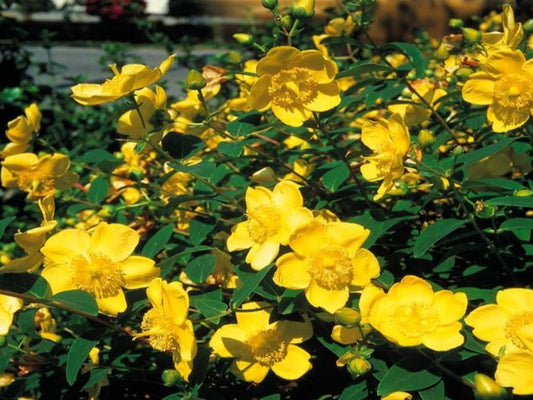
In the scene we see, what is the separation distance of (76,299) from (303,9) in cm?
66

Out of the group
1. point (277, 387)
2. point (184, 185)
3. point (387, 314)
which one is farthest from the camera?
point (184, 185)

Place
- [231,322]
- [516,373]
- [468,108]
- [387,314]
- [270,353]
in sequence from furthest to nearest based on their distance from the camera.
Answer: [468,108] → [231,322] → [270,353] → [387,314] → [516,373]

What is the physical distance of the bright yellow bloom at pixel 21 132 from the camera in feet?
5.41

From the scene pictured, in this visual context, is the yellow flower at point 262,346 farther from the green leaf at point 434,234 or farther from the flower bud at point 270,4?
the flower bud at point 270,4

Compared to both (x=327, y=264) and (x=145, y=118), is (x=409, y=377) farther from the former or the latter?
(x=145, y=118)

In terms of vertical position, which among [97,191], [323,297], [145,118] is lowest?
[97,191]

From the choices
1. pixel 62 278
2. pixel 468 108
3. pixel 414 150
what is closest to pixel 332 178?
pixel 414 150

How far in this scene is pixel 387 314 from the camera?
1074 millimetres

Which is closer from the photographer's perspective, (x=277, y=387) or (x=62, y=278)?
(x=62, y=278)

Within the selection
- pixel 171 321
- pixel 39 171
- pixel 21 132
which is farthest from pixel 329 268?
pixel 21 132

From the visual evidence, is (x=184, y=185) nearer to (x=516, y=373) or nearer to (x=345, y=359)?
(x=345, y=359)

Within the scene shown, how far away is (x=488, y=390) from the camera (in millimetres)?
882

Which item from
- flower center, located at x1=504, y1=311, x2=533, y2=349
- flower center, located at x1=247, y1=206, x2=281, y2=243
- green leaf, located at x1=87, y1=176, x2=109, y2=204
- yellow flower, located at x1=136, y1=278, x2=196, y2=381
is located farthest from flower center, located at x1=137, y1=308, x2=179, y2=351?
green leaf, located at x1=87, y1=176, x2=109, y2=204

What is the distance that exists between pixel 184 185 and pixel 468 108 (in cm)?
72
